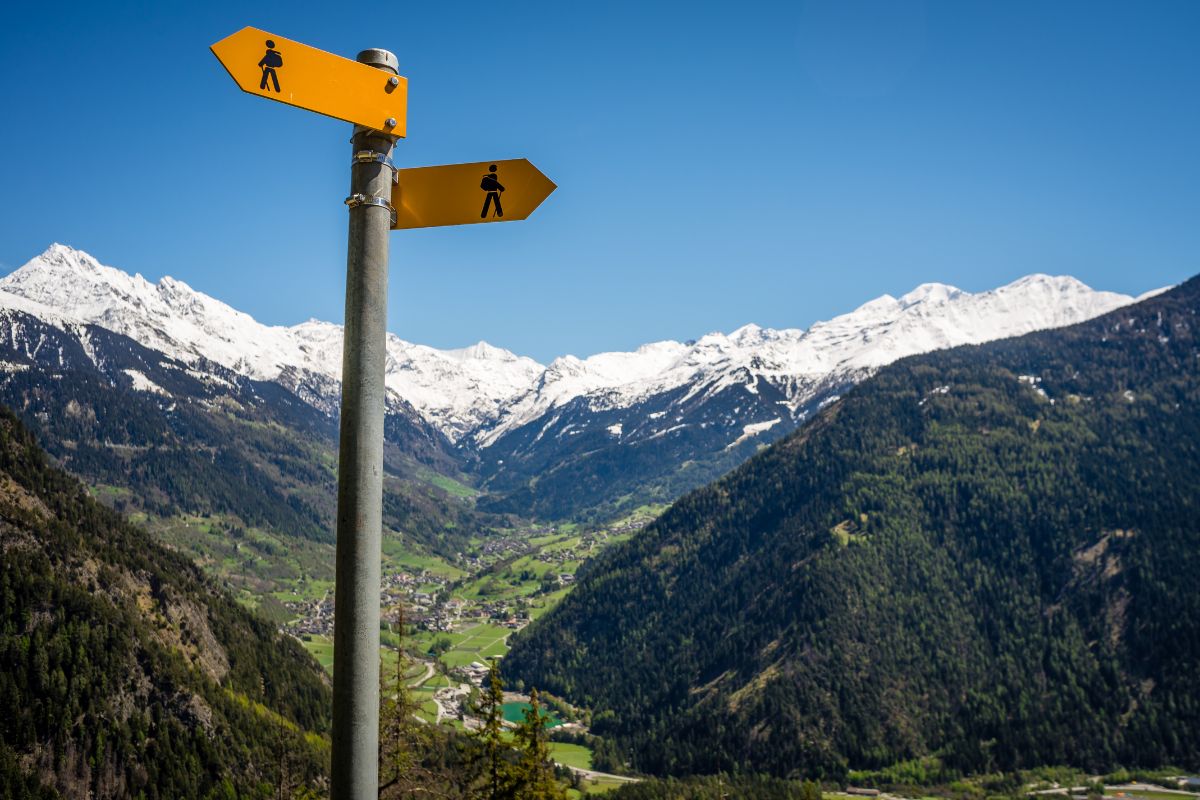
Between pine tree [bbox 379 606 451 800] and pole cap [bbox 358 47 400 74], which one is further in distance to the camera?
pine tree [bbox 379 606 451 800]

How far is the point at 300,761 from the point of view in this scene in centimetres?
12494

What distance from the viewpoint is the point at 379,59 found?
6359 millimetres

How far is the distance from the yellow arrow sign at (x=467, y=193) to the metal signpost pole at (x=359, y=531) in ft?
2.49

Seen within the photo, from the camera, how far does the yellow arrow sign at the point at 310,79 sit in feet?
20.1

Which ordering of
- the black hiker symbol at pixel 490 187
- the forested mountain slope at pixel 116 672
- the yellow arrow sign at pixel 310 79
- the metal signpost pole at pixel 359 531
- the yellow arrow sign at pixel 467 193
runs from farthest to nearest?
the forested mountain slope at pixel 116 672, the black hiker symbol at pixel 490 187, the yellow arrow sign at pixel 467 193, the yellow arrow sign at pixel 310 79, the metal signpost pole at pixel 359 531

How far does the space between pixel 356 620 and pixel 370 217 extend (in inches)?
110

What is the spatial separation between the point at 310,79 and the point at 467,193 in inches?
54.5

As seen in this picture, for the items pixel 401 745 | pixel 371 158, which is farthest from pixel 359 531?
pixel 401 745

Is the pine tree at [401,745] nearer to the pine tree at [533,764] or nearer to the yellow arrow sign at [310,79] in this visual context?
the pine tree at [533,764]

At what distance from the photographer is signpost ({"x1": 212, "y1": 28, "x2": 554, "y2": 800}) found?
5816 millimetres

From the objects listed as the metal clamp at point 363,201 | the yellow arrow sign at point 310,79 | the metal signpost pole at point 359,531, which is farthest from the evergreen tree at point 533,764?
the yellow arrow sign at point 310,79

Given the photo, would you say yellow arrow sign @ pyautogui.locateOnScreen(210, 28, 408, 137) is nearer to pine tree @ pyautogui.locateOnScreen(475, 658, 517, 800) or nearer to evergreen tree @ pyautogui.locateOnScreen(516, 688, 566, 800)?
pine tree @ pyautogui.locateOnScreen(475, 658, 517, 800)

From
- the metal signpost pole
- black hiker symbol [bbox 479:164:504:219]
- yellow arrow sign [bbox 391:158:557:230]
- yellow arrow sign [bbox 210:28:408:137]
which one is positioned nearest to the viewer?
the metal signpost pole

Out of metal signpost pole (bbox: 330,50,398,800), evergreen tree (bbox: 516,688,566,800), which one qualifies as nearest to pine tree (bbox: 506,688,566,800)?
evergreen tree (bbox: 516,688,566,800)
